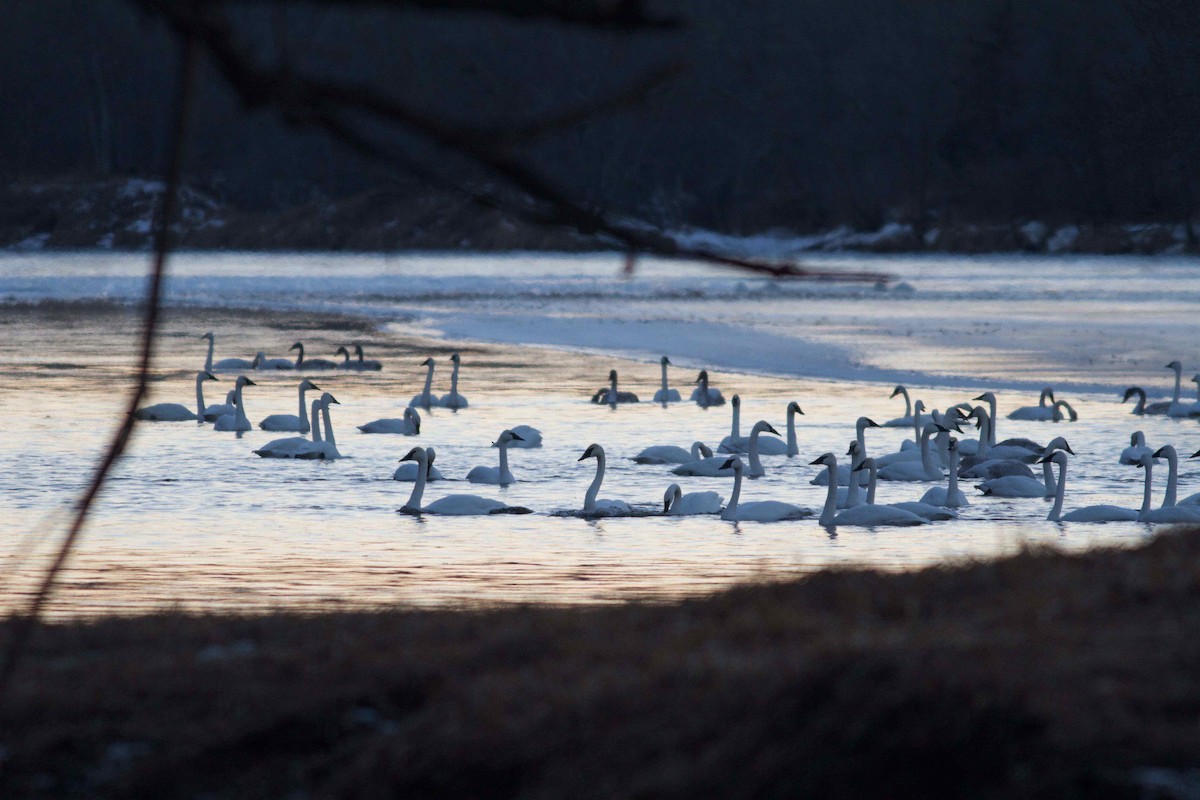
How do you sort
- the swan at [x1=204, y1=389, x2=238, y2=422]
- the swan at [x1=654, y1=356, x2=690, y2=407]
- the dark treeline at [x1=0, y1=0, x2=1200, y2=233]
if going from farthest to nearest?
the dark treeline at [x1=0, y1=0, x2=1200, y2=233] → the swan at [x1=654, y1=356, x2=690, y2=407] → the swan at [x1=204, y1=389, x2=238, y2=422]

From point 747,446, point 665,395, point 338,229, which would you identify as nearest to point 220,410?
point 665,395

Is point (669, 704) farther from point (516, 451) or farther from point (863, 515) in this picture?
point (516, 451)

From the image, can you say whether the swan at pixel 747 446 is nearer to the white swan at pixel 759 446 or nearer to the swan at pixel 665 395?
the white swan at pixel 759 446

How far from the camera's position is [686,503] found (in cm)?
1149

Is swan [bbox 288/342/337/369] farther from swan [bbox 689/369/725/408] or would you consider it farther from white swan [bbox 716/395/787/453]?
white swan [bbox 716/395/787/453]

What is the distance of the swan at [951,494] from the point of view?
→ 38.7 feet

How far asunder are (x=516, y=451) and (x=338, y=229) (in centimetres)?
6418

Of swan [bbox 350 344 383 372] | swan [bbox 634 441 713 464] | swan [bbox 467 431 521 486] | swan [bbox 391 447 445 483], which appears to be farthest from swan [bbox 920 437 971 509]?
swan [bbox 350 344 383 372]

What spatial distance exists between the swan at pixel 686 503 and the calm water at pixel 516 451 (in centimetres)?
23

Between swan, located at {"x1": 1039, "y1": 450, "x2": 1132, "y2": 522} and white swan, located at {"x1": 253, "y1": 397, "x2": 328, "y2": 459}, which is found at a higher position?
swan, located at {"x1": 1039, "y1": 450, "x2": 1132, "y2": 522}

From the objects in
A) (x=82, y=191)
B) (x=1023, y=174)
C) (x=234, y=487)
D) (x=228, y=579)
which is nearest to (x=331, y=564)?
(x=228, y=579)

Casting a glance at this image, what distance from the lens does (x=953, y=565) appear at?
5414mm

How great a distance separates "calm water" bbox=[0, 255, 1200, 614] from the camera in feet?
29.2

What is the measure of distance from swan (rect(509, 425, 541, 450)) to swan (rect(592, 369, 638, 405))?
10.6ft
